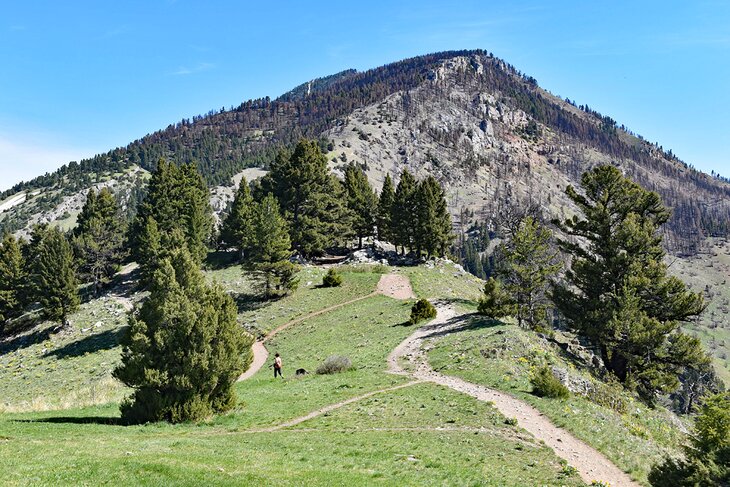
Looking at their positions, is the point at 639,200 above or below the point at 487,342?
above

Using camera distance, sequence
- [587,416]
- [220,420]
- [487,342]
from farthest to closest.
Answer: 1. [487,342]
2. [220,420]
3. [587,416]

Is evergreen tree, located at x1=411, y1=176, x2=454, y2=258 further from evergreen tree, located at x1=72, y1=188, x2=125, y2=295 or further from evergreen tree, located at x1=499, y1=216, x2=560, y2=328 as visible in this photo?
evergreen tree, located at x1=72, y1=188, x2=125, y2=295

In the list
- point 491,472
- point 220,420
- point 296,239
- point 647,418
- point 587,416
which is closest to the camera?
point 491,472

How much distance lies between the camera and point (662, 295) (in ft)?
122

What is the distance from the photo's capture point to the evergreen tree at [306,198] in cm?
7206

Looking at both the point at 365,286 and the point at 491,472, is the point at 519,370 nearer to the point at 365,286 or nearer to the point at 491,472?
the point at 491,472

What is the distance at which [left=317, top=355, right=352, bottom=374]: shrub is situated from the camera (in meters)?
33.6

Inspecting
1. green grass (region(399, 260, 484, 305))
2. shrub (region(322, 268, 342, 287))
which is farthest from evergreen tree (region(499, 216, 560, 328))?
shrub (region(322, 268, 342, 287))

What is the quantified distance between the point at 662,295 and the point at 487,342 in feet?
51.4

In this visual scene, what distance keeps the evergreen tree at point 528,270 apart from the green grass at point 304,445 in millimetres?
15693

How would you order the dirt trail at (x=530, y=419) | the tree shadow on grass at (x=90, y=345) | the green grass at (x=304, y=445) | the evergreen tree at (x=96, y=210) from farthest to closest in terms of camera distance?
the evergreen tree at (x=96, y=210) → the tree shadow on grass at (x=90, y=345) → the dirt trail at (x=530, y=419) → the green grass at (x=304, y=445)

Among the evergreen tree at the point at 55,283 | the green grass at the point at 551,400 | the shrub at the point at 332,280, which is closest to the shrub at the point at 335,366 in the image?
the green grass at the point at 551,400

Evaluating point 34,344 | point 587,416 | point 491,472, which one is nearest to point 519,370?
point 587,416

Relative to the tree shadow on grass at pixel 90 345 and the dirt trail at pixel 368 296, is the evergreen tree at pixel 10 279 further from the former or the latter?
the dirt trail at pixel 368 296
